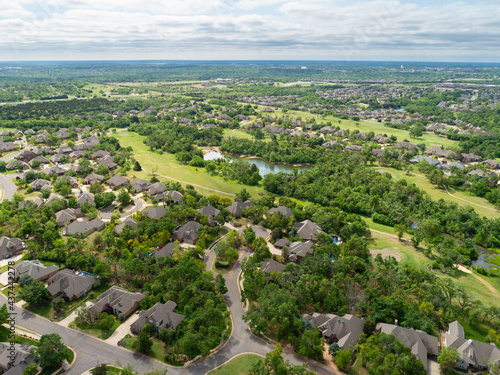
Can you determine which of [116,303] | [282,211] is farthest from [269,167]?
[116,303]

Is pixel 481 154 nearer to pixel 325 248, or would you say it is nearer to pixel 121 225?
pixel 325 248

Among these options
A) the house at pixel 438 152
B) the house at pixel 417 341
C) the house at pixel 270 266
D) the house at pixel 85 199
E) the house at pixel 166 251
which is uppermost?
the house at pixel 438 152

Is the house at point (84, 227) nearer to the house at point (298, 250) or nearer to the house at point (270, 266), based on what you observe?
the house at point (270, 266)

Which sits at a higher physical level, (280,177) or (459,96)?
(459,96)

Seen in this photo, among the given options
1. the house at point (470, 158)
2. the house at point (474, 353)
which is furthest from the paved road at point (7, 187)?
the house at point (470, 158)

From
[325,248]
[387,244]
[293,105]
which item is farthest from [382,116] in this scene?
[325,248]

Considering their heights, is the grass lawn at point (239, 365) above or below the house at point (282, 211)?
below
